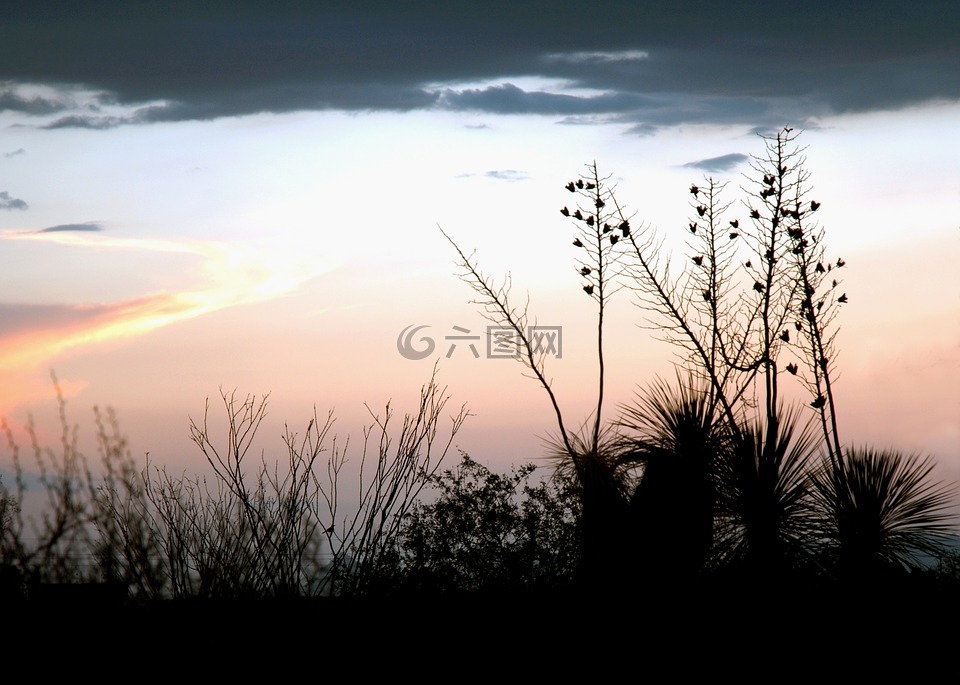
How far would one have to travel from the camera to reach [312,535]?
268 inches

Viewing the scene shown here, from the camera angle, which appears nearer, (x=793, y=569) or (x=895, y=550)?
(x=793, y=569)

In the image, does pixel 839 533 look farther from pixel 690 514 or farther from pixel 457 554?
pixel 457 554

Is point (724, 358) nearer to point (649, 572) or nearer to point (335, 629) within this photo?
point (649, 572)

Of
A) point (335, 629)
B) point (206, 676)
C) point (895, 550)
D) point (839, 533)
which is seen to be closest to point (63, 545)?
point (206, 676)

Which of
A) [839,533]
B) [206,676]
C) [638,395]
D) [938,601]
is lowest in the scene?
[206,676]

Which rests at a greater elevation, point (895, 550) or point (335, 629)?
point (895, 550)

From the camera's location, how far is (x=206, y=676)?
632 cm

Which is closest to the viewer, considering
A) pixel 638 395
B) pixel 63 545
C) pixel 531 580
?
pixel 63 545

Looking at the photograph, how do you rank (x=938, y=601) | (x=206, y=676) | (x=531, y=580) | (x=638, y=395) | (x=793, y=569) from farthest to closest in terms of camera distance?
(x=531, y=580)
(x=638, y=395)
(x=793, y=569)
(x=938, y=601)
(x=206, y=676)

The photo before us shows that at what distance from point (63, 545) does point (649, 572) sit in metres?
4.88

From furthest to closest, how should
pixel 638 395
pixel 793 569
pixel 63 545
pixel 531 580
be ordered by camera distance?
pixel 531 580 → pixel 638 395 → pixel 793 569 → pixel 63 545

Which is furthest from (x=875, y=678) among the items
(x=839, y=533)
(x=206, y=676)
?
(x=206, y=676)

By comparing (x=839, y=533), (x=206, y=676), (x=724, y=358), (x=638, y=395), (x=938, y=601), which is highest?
(x=724, y=358)

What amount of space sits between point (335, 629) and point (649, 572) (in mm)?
3145
